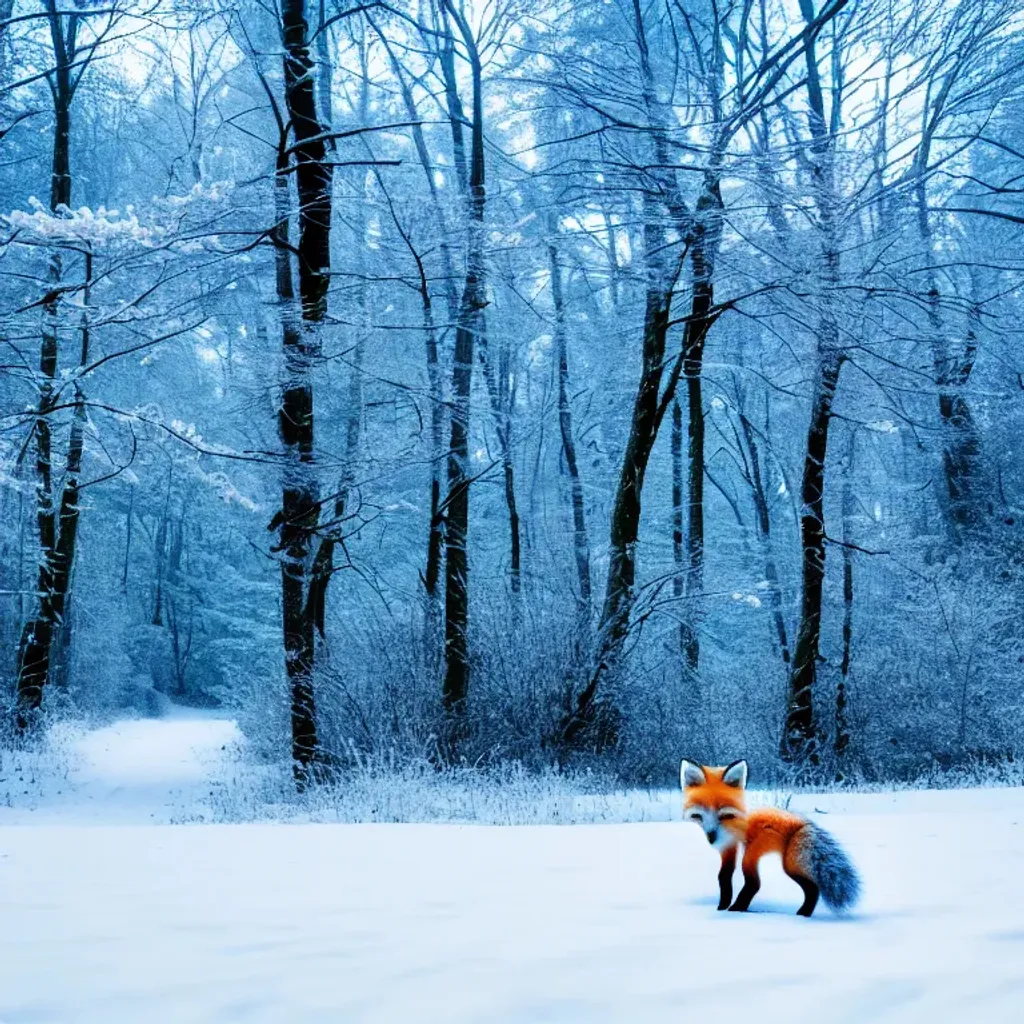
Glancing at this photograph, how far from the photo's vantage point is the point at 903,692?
40.1 feet

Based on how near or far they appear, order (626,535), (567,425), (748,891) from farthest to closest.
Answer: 1. (567,425)
2. (626,535)
3. (748,891)

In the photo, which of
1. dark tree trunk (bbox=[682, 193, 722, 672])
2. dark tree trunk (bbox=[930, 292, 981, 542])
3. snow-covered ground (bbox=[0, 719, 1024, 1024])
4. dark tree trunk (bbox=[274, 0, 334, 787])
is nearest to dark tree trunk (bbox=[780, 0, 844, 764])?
dark tree trunk (bbox=[682, 193, 722, 672])

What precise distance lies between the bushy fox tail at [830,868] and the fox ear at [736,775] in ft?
0.55

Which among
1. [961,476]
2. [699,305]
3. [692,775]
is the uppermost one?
[699,305]

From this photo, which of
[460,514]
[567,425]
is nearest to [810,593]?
[460,514]

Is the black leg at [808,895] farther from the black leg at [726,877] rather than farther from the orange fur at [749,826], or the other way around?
the black leg at [726,877]

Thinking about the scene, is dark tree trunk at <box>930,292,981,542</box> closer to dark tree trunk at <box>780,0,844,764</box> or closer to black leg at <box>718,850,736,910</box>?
dark tree trunk at <box>780,0,844,764</box>

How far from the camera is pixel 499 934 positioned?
221 centimetres

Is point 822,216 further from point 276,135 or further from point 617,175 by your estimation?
point 276,135

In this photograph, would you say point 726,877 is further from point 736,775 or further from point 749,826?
point 736,775

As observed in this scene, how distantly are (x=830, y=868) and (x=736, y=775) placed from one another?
0.28 m

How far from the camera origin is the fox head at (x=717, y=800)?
2006 mm

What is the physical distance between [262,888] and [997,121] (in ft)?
56.3

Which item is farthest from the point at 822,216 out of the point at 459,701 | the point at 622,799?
the point at 459,701
